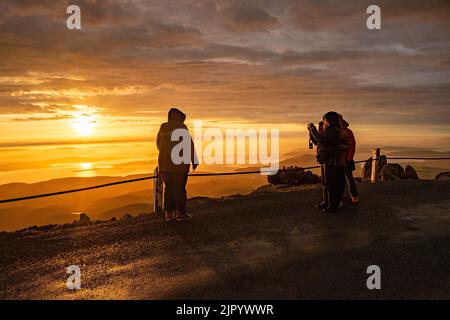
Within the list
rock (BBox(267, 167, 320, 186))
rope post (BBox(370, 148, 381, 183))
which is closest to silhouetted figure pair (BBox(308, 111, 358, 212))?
rope post (BBox(370, 148, 381, 183))

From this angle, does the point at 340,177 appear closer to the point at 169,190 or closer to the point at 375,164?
the point at 169,190

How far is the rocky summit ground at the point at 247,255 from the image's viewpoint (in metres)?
5.55

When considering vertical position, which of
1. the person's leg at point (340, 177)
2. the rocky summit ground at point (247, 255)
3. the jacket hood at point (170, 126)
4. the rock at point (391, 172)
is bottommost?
the rocky summit ground at point (247, 255)

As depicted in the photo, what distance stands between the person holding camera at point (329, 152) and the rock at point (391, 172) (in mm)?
8458

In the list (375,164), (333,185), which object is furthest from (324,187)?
(375,164)

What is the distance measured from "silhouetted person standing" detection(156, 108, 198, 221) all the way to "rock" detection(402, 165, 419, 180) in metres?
12.5

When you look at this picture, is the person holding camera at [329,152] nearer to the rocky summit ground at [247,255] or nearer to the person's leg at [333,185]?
the person's leg at [333,185]

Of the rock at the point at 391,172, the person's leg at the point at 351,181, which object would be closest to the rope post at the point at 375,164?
the rock at the point at 391,172

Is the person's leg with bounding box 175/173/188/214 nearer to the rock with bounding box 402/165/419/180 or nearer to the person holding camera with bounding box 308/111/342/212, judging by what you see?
the person holding camera with bounding box 308/111/342/212
